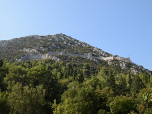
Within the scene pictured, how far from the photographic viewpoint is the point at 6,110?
60.9ft

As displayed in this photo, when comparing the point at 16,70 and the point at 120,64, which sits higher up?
the point at 120,64

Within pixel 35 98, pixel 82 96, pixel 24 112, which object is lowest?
pixel 24 112

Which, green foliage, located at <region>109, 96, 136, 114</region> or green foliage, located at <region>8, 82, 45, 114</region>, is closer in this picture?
green foliage, located at <region>8, 82, 45, 114</region>

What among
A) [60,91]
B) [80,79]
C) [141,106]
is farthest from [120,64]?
[141,106]

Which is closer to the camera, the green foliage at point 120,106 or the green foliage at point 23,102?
the green foliage at point 23,102

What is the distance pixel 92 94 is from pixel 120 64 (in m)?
111

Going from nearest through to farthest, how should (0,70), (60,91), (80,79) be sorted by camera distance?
(0,70)
(60,91)
(80,79)

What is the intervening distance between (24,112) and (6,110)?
255 centimetres

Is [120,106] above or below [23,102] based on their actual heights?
above

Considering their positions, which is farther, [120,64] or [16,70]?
[120,64]

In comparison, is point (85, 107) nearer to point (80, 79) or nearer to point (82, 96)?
point (82, 96)

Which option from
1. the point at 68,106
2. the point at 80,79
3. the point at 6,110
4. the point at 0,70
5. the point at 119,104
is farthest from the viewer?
the point at 80,79

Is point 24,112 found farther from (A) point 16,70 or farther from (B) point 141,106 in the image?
(A) point 16,70

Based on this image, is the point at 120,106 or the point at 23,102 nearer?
the point at 23,102
